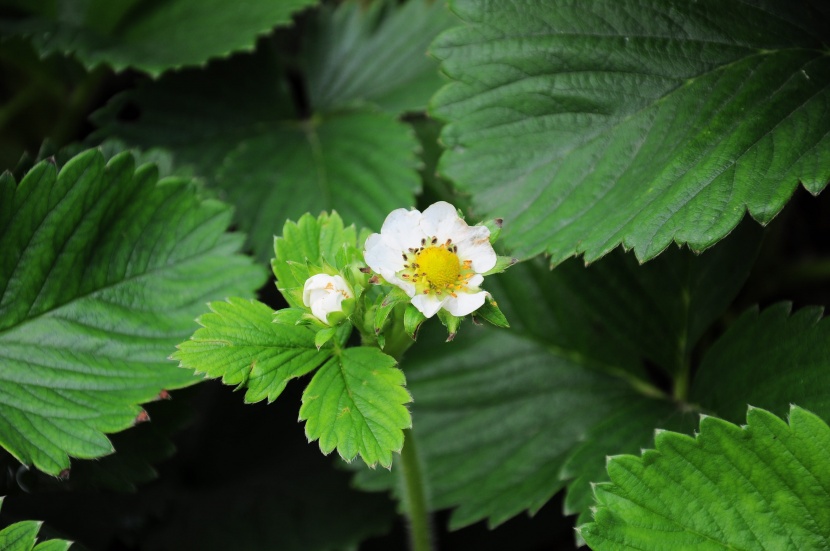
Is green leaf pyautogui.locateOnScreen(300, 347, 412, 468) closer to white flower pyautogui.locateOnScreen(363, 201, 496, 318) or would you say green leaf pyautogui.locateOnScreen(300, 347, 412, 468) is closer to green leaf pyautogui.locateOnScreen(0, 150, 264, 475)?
white flower pyautogui.locateOnScreen(363, 201, 496, 318)

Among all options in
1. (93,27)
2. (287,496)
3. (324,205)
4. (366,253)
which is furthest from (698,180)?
(93,27)

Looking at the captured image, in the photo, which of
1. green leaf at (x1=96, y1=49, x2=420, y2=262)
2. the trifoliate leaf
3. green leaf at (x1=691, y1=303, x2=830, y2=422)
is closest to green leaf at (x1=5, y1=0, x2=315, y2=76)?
green leaf at (x1=96, y1=49, x2=420, y2=262)

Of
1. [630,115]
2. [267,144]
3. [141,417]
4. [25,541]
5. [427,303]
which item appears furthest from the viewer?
[267,144]

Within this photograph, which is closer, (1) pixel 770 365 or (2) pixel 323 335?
(2) pixel 323 335

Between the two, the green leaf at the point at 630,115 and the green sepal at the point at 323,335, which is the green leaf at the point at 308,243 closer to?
the green sepal at the point at 323,335

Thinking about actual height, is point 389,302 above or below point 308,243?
below

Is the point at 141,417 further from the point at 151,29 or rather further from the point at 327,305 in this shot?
the point at 151,29

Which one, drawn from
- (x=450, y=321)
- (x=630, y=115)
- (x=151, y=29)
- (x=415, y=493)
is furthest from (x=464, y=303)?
(x=151, y=29)

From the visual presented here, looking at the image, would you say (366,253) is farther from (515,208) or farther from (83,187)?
(83,187)

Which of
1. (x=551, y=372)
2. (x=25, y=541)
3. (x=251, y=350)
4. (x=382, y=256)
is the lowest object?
(x=25, y=541)
